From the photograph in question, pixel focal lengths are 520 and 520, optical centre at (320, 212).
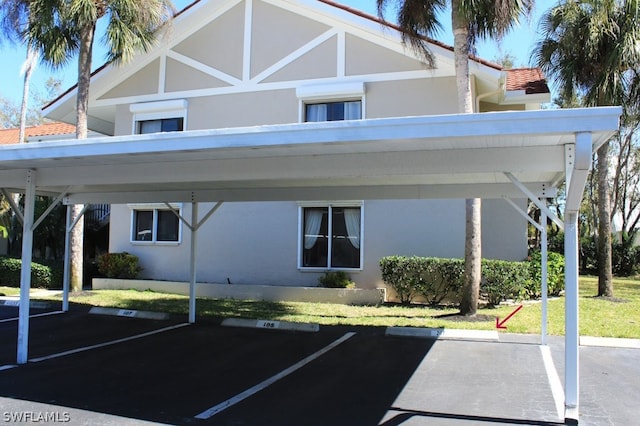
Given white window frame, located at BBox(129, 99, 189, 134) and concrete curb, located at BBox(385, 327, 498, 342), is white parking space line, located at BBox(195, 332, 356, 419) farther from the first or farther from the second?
white window frame, located at BBox(129, 99, 189, 134)

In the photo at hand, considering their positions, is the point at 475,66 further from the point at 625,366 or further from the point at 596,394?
the point at 596,394

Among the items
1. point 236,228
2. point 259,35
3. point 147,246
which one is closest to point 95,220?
point 147,246

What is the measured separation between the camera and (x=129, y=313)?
1198cm

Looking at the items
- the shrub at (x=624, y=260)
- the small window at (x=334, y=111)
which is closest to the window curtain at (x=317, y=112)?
the small window at (x=334, y=111)

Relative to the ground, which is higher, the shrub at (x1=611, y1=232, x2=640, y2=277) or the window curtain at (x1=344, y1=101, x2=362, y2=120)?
the window curtain at (x1=344, y1=101, x2=362, y2=120)

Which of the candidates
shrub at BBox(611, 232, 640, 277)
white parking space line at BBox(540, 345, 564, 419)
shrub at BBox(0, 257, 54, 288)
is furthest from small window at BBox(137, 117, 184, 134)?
shrub at BBox(611, 232, 640, 277)

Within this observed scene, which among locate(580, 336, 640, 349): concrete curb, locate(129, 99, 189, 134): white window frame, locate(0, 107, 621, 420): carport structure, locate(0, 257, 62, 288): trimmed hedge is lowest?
locate(580, 336, 640, 349): concrete curb

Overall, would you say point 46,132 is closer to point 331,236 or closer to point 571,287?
point 331,236

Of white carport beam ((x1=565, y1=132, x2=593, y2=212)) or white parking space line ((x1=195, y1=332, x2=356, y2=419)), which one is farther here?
white parking space line ((x1=195, y1=332, x2=356, y2=419))

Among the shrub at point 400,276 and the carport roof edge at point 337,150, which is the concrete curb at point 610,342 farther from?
the shrub at point 400,276

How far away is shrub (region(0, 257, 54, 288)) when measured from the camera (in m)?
16.7

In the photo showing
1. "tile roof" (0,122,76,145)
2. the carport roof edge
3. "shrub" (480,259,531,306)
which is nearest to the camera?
the carport roof edge

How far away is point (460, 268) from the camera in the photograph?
13.3 metres
